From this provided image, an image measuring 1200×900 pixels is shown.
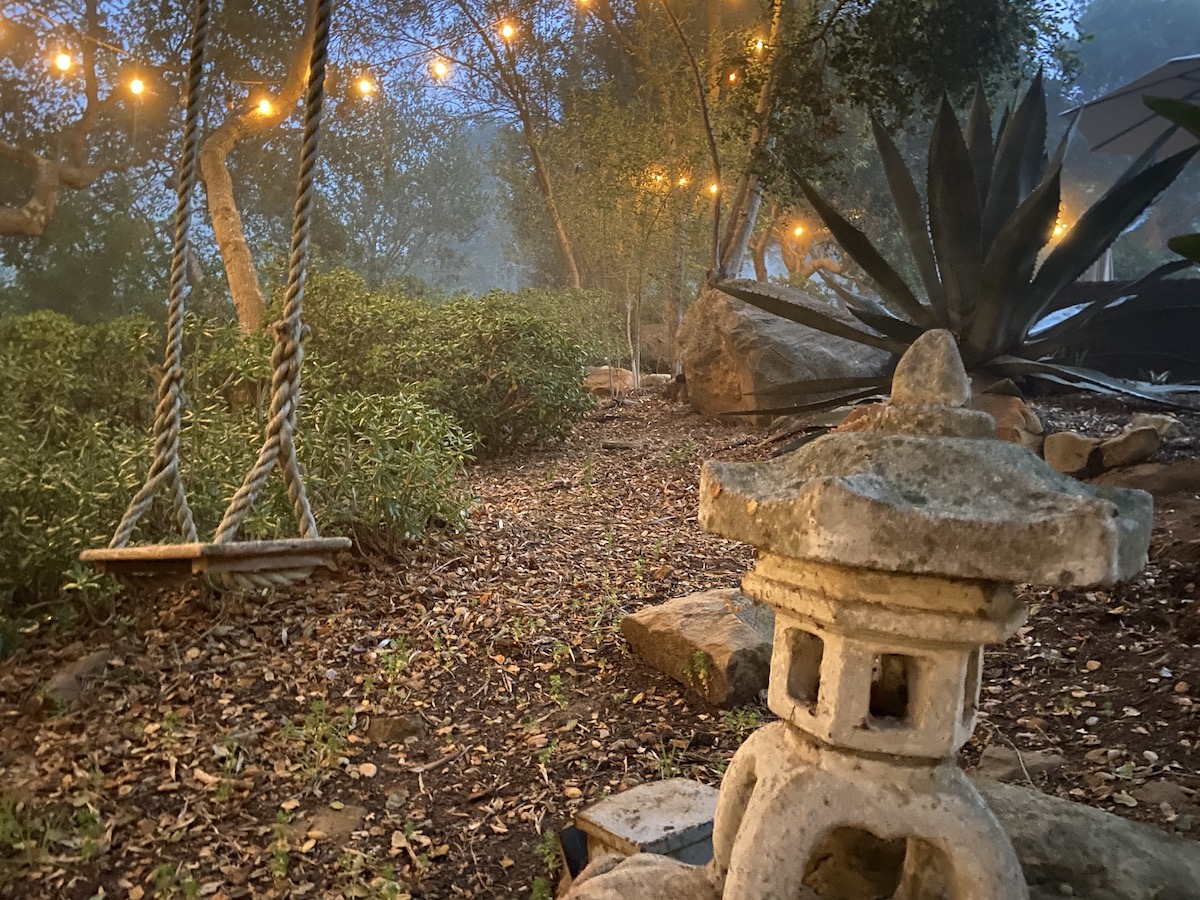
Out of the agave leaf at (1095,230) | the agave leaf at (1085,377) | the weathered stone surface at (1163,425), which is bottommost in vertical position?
the weathered stone surface at (1163,425)

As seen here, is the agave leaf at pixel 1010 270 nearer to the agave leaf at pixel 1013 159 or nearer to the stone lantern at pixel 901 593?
the agave leaf at pixel 1013 159

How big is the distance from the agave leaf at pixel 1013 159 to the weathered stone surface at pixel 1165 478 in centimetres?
117

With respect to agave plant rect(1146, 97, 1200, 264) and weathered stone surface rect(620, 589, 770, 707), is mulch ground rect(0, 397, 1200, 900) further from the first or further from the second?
agave plant rect(1146, 97, 1200, 264)

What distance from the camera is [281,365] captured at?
74.3 inches

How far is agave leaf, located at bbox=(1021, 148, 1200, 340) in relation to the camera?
2.79 meters

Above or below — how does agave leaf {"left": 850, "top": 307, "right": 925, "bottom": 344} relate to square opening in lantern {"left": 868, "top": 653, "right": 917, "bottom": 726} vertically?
above

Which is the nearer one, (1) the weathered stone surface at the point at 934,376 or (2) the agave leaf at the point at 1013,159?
(1) the weathered stone surface at the point at 934,376

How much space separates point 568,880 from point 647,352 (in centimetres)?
858

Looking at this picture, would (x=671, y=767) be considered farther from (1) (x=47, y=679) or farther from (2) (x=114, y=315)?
(2) (x=114, y=315)

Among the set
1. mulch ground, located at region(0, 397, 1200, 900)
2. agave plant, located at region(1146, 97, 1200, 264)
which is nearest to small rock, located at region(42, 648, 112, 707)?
mulch ground, located at region(0, 397, 1200, 900)

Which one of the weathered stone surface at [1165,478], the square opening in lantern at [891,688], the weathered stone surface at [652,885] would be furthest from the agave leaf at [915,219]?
the weathered stone surface at [652,885]

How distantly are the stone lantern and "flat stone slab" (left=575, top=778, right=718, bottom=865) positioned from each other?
1.71ft

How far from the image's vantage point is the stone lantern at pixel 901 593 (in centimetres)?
90

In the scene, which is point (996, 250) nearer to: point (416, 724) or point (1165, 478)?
point (1165, 478)
